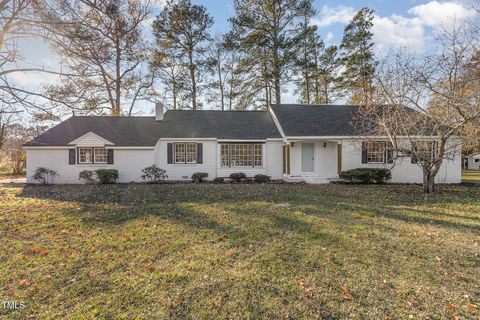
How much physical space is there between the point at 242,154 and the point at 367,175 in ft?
25.1

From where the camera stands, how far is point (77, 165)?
1552 centimetres

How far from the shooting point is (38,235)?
5836 millimetres

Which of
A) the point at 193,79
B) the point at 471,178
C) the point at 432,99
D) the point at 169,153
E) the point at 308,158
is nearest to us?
the point at 432,99

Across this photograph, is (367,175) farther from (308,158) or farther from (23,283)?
(23,283)

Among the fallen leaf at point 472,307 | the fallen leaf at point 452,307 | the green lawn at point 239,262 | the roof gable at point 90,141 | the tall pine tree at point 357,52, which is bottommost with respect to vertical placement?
the fallen leaf at point 472,307

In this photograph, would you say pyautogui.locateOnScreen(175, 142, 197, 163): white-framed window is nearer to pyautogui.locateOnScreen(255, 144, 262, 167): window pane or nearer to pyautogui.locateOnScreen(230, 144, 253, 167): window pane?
pyautogui.locateOnScreen(230, 144, 253, 167): window pane

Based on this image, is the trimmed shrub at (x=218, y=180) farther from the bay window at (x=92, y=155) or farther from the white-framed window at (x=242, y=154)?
the bay window at (x=92, y=155)

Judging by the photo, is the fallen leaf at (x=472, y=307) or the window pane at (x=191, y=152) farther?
the window pane at (x=191, y=152)

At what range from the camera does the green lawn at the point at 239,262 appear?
3207 mm

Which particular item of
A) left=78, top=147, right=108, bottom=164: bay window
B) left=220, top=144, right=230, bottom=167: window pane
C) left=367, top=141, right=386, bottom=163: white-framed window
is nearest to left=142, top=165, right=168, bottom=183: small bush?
left=78, top=147, right=108, bottom=164: bay window

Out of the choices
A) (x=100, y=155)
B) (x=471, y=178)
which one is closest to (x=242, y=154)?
(x=100, y=155)

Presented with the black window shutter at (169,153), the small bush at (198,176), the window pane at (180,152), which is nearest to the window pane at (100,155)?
the black window shutter at (169,153)

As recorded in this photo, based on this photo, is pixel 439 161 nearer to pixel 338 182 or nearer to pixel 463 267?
pixel 338 182

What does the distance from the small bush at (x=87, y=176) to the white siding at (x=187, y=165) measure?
150 inches
